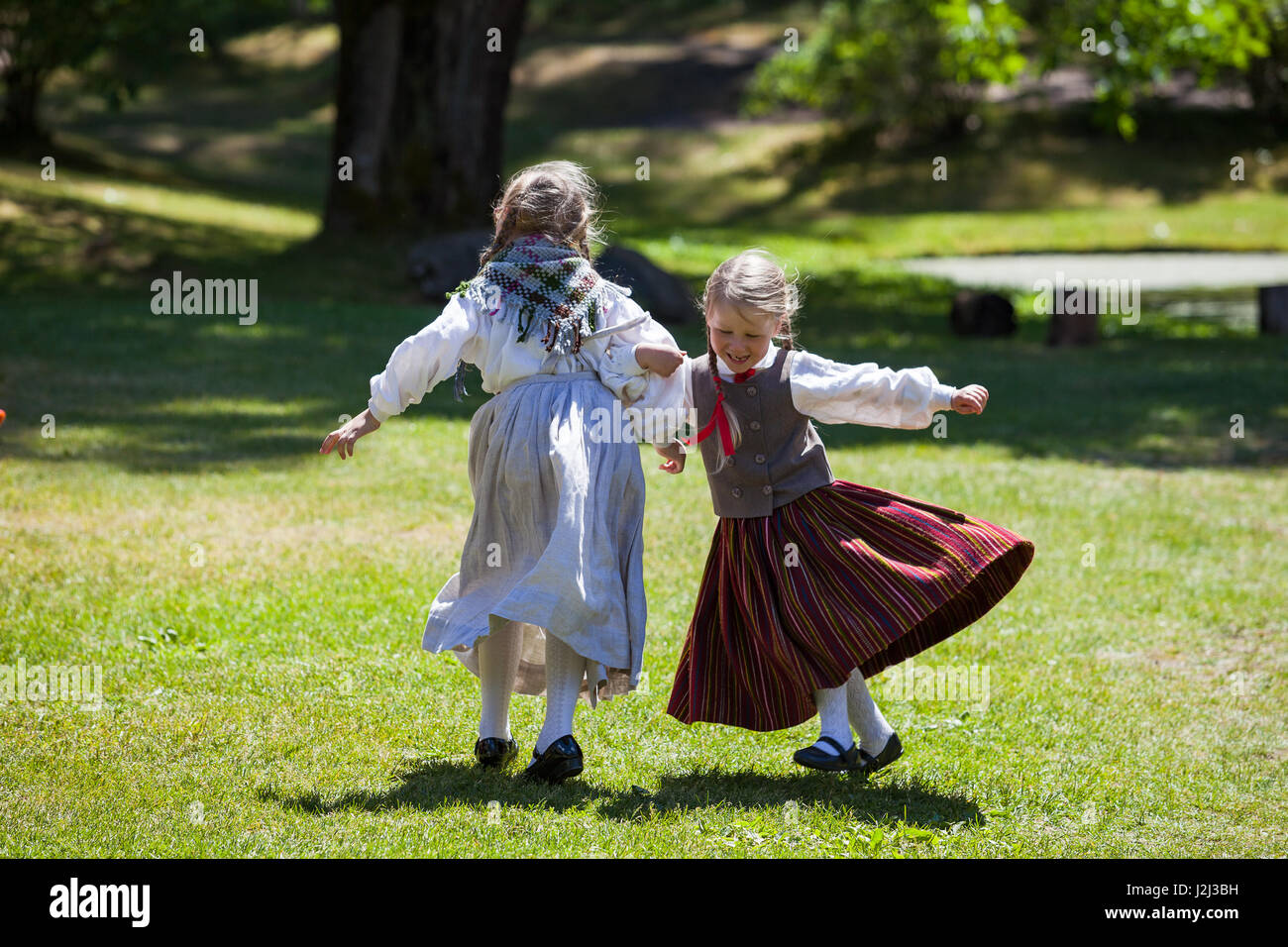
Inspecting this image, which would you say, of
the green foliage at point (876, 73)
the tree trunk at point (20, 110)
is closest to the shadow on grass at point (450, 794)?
the tree trunk at point (20, 110)

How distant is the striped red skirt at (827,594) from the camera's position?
425cm

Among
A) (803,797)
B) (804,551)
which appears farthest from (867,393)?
(803,797)

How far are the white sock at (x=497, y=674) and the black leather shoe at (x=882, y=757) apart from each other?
1129 mm

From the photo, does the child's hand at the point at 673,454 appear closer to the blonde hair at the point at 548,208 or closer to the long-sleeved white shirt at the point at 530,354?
the long-sleeved white shirt at the point at 530,354

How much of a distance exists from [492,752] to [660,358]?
1320mm

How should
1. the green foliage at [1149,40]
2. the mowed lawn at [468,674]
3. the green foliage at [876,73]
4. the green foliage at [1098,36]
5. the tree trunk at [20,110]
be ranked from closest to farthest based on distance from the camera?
the mowed lawn at [468,674], the green foliage at [1098,36], the green foliage at [1149,40], the tree trunk at [20,110], the green foliage at [876,73]

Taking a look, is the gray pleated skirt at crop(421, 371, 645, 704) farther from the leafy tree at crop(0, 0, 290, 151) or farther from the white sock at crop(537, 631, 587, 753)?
the leafy tree at crop(0, 0, 290, 151)

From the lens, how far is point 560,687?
431cm

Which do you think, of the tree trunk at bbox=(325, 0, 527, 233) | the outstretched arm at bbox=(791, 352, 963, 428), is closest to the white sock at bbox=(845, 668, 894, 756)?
the outstretched arm at bbox=(791, 352, 963, 428)

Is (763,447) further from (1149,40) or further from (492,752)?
(1149,40)

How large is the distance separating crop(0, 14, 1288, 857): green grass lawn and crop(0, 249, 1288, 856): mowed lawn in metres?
0.02

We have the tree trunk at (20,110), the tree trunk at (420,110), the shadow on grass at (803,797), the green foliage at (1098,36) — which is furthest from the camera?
the tree trunk at (20,110)

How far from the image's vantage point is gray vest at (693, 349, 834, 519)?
171 inches
